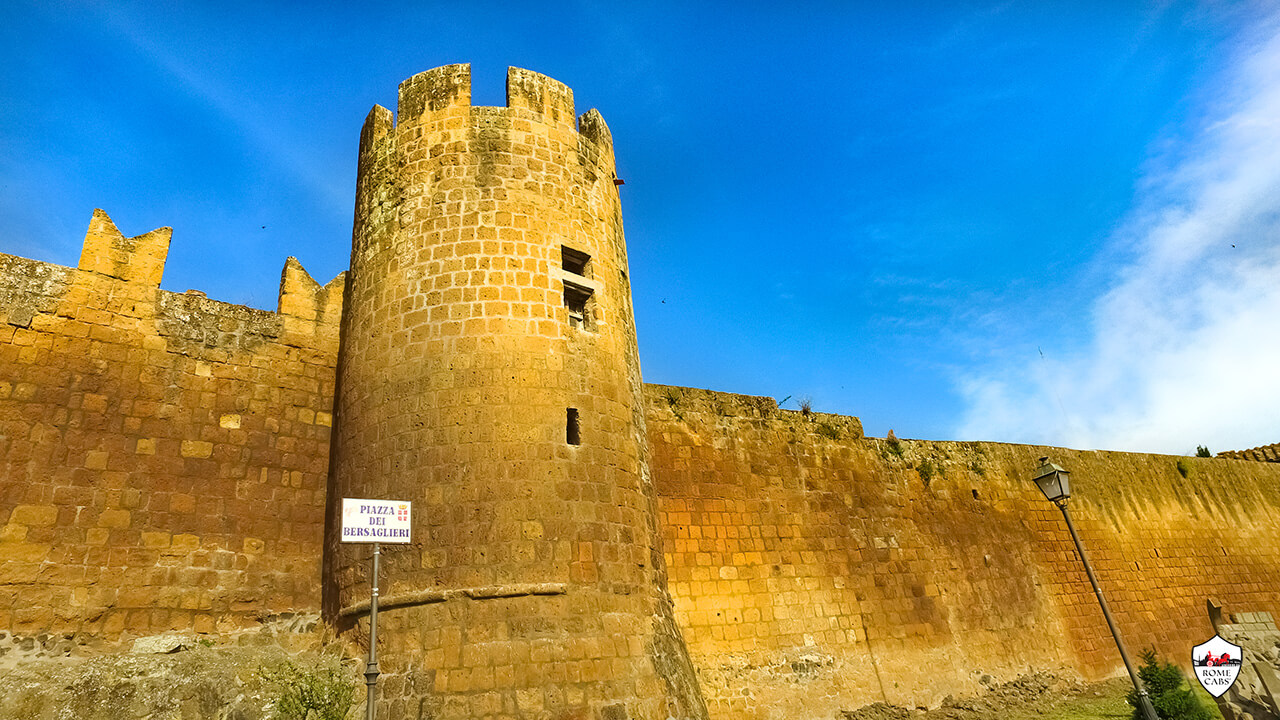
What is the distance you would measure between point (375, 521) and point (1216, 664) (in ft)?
26.2

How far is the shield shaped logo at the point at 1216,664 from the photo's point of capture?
22.9 ft

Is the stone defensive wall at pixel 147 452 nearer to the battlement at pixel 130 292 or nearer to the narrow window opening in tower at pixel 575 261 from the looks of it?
the battlement at pixel 130 292

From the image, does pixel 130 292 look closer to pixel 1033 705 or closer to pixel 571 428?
pixel 571 428

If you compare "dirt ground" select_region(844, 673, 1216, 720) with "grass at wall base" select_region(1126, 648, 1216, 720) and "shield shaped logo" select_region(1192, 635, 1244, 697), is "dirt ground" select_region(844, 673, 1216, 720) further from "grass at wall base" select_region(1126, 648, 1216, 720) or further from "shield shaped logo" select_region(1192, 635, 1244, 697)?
"shield shaped logo" select_region(1192, 635, 1244, 697)

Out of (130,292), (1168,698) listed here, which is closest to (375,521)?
Result: (130,292)

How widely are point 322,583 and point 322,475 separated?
129 cm

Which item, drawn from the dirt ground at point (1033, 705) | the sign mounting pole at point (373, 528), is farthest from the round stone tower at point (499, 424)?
the dirt ground at point (1033, 705)

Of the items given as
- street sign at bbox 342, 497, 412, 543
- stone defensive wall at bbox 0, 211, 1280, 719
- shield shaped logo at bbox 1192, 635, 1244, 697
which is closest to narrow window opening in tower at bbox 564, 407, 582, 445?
street sign at bbox 342, 497, 412, 543

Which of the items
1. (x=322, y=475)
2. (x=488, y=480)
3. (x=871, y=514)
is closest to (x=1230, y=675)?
(x=871, y=514)

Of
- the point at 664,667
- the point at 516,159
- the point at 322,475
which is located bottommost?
the point at 664,667

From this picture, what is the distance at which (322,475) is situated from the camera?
29.5 ft

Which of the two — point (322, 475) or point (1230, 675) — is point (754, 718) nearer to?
point (1230, 675)

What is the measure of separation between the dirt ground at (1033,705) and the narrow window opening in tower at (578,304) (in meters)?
7.10

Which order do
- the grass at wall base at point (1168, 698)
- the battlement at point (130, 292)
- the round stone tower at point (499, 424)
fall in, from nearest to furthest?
the round stone tower at point (499, 424), the battlement at point (130, 292), the grass at wall base at point (1168, 698)
